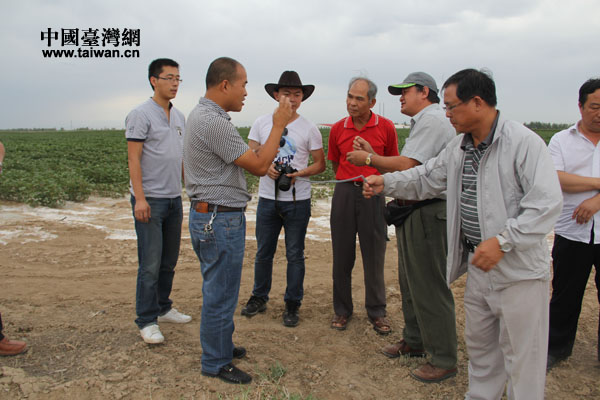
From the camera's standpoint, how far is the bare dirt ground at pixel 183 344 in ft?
10.0

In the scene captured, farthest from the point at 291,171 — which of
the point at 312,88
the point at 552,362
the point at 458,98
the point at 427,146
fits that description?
the point at 552,362

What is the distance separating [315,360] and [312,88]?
246 centimetres

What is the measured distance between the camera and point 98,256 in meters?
6.08

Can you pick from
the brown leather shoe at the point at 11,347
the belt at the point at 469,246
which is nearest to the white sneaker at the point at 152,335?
the brown leather shoe at the point at 11,347

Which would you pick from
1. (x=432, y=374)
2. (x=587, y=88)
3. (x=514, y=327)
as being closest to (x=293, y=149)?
(x=432, y=374)

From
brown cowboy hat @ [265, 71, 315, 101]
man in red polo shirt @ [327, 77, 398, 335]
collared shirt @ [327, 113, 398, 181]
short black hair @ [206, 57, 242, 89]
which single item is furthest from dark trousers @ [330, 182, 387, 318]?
short black hair @ [206, 57, 242, 89]

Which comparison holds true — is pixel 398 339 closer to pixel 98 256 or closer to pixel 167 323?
pixel 167 323

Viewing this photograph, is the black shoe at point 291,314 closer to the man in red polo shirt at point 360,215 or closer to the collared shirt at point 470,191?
the man in red polo shirt at point 360,215

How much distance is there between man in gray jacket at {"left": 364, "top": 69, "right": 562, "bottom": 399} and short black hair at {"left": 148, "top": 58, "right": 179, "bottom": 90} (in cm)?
232

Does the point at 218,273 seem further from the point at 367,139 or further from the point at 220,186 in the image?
the point at 367,139

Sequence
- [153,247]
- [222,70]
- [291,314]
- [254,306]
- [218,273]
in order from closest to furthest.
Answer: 1. [222,70]
2. [218,273]
3. [153,247]
4. [291,314]
5. [254,306]

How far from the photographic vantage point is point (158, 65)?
12.0 ft

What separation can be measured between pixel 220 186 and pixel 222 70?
762mm

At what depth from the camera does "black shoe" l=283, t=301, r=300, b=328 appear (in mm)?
4156
